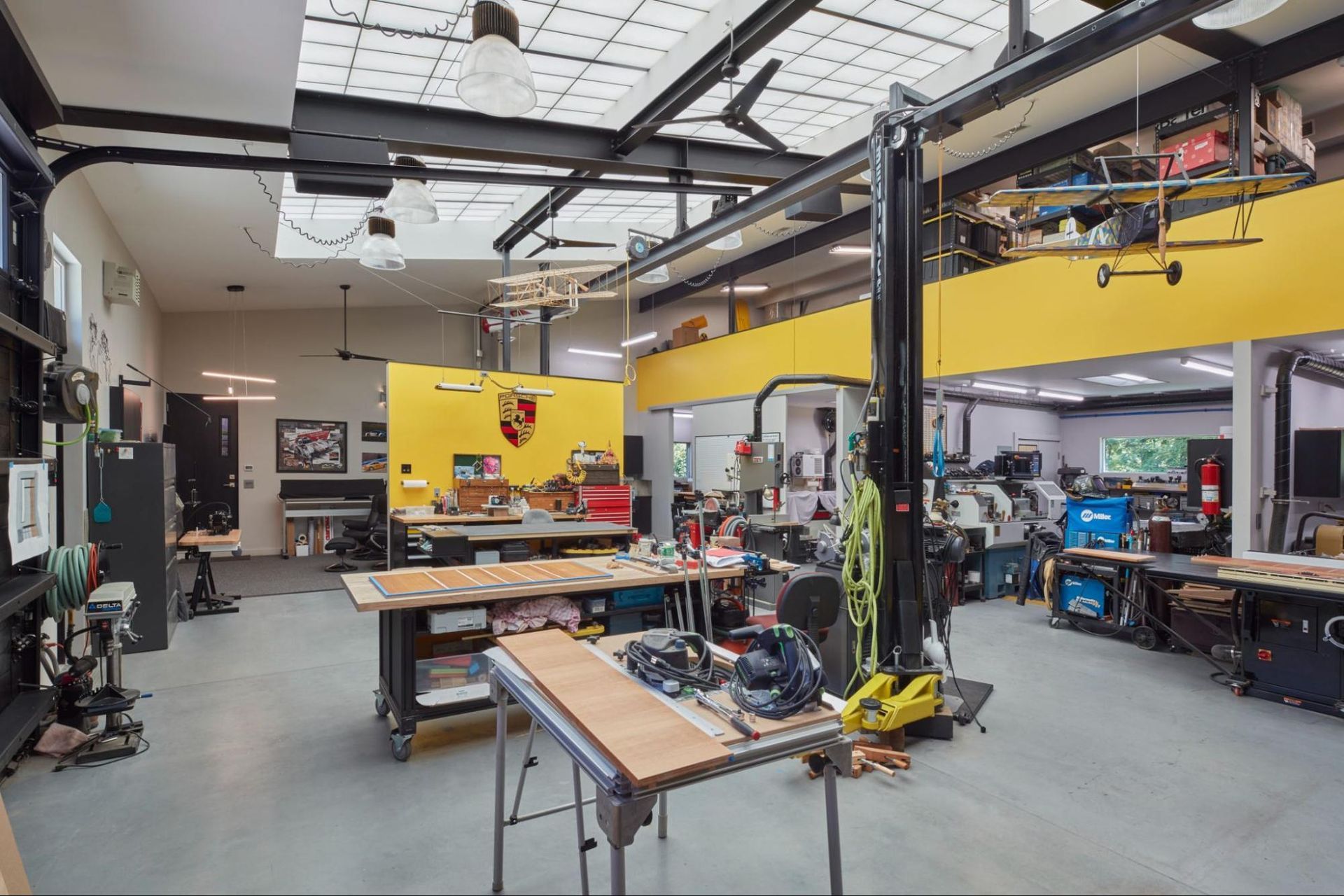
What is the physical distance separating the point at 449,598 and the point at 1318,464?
6.98 metres

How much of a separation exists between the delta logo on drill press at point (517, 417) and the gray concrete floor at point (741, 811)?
18.6 ft

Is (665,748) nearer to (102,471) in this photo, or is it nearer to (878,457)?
(878,457)

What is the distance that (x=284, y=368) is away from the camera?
11.4 metres

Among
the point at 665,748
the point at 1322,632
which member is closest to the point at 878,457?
the point at 665,748

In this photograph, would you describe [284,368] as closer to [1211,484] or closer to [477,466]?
[477,466]

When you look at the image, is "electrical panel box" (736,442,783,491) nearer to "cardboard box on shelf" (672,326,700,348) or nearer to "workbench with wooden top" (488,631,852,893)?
"workbench with wooden top" (488,631,852,893)

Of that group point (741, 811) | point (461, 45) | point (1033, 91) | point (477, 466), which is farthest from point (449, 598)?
point (477, 466)

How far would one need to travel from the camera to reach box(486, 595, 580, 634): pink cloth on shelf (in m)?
3.88

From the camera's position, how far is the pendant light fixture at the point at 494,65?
2.57 m

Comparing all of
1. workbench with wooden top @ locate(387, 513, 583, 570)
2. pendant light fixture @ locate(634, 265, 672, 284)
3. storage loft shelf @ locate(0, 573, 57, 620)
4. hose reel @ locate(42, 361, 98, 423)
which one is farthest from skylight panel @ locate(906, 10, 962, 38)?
storage loft shelf @ locate(0, 573, 57, 620)

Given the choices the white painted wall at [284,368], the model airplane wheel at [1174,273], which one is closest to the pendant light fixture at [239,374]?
the white painted wall at [284,368]

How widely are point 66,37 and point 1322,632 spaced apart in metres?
7.94

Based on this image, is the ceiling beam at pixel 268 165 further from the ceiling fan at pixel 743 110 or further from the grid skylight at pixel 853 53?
the ceiling fan at pixel 743 110

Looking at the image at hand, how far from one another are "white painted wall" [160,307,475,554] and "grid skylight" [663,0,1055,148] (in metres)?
8.12
